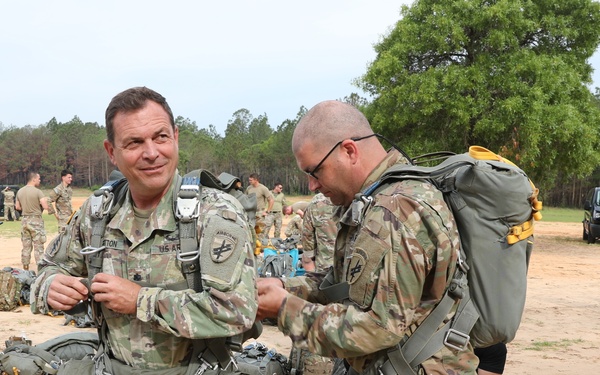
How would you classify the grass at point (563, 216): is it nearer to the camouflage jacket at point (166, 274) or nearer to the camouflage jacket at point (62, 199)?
the camouflage jacket at point (62, 199)

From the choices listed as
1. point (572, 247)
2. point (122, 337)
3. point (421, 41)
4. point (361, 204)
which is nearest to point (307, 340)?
point (361, 204)

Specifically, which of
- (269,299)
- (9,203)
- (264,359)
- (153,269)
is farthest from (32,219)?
(9,203)

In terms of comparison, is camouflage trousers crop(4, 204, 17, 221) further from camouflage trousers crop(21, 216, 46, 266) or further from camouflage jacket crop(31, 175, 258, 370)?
camouflage jacket crop(31, 175, 258, 370)

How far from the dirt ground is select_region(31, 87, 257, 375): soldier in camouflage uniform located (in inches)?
205

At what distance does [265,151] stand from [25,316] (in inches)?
2147

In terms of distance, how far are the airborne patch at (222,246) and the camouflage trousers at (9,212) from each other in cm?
2887

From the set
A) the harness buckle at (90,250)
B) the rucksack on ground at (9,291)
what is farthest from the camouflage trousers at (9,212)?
the harness buckle at (90,250)

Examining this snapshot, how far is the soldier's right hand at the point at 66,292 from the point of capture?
7.81 feet

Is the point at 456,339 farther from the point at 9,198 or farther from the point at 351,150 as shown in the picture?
the point at 9,198

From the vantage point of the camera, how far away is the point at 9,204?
27.9 m

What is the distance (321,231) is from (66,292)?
4.50m

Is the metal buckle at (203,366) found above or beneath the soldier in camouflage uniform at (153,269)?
beneath

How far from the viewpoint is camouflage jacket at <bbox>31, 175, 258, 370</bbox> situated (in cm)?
221

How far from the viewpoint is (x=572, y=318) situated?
31.1 ft
